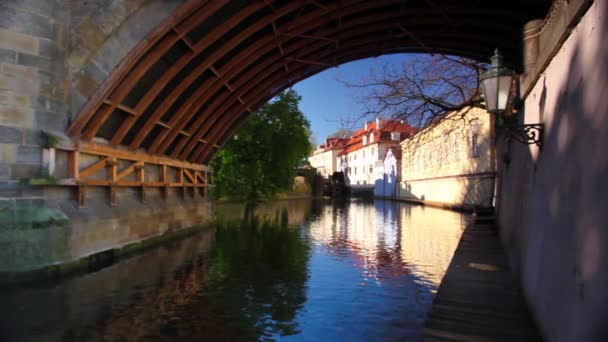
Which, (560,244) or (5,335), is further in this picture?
(5,335)

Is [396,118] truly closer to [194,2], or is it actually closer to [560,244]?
[194,2]

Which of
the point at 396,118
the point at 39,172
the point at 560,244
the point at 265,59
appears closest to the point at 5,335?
the point at 39,172

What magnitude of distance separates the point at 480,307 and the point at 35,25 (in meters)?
10.4

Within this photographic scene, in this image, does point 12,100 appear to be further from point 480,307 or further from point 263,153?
point 263,153

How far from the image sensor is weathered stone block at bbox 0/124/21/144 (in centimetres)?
844

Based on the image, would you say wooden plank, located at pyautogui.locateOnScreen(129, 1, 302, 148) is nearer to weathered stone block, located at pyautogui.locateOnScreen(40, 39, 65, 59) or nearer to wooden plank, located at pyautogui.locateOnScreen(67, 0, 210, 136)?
wooden plank, located at pyautogui.locateOnScreen(67, 0, 210, 136)

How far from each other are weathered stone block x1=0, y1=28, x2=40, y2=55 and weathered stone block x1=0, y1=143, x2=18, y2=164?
7.05 ft

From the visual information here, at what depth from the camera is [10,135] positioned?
27.9ft

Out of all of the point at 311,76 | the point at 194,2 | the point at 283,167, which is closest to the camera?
the point at 194,2

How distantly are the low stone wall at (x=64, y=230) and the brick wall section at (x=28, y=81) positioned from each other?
60 cm

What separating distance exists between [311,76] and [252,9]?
7.76 m

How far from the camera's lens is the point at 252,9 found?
35.3 feet

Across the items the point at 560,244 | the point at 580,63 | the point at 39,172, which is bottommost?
the point at 560,244

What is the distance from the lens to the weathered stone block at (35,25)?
8.67 metres
